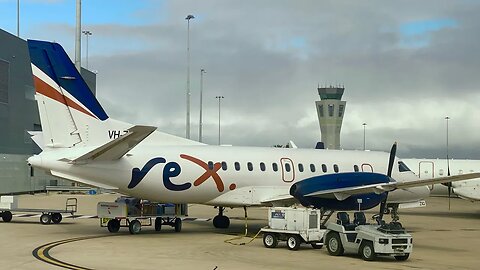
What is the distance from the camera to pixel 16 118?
60406 millimetres

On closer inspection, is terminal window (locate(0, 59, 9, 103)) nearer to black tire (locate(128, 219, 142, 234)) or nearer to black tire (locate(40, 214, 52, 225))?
black tire (locate(40, 214, 52, 225))

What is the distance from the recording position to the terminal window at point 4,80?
57000 mm

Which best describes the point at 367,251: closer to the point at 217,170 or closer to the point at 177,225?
the point at 217,170

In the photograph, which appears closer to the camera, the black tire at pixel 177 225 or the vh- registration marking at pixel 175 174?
the vh- registration marking at pixel 175 174

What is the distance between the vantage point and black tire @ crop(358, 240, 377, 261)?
17531mm

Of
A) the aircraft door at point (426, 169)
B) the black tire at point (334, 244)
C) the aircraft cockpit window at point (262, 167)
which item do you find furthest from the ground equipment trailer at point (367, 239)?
the aircraft door at point (426, 169)

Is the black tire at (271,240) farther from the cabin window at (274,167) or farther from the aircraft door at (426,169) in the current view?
the aircraft door at (426,169)

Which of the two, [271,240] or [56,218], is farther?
[56,218]

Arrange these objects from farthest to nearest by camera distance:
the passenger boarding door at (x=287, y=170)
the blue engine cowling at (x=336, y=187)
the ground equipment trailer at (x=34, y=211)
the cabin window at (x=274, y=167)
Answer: the ground equipment trailer at (x=34, y=211) < the passenger boarding door at (x=287, y=170) < the cabin window at (x=274, y=167) < the blue engine cowling at (x=336, y=187)

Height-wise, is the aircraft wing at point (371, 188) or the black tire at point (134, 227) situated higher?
the aircraft wing at point (371, 188)

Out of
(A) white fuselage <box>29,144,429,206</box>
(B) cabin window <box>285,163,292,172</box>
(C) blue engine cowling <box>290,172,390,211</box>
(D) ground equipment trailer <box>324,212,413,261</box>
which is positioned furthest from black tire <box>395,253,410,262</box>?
(B) cabin window <box>285,163,292,172</box>

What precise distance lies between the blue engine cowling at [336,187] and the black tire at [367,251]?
5969 millimetres

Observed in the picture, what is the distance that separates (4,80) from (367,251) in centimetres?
4774

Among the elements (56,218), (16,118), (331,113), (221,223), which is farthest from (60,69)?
(331,113)
